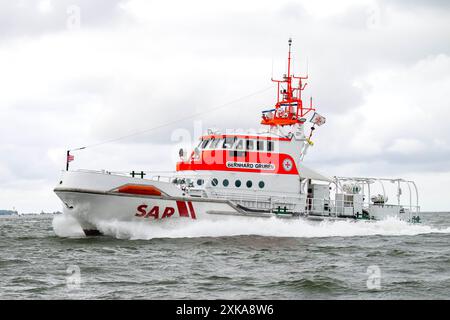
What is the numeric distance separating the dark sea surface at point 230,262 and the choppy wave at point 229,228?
0.04 m

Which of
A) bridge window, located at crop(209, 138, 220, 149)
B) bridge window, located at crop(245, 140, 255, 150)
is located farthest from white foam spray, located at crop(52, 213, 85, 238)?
bridge window, located at crop(245, 140, 255, 150)

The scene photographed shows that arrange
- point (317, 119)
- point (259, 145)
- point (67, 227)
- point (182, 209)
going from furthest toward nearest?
point (317, 119)
point (259, 145)
point (67, 227)
point (182, 209)

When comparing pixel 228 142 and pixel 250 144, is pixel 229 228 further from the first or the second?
pixel 250 144

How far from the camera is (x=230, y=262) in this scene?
52.8ft

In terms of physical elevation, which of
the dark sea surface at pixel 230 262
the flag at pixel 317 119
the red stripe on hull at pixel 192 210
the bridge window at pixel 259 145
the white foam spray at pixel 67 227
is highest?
the flag at pixel 317 119

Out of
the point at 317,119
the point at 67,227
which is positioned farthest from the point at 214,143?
the point at 67,227

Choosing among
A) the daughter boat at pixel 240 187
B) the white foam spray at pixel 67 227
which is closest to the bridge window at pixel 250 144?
the daughter boat at pixel 240 187

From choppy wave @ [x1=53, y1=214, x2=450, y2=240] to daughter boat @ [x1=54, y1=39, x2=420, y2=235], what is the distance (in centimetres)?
21

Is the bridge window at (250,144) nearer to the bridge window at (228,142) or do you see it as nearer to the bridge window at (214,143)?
the bridge window at (228,142)

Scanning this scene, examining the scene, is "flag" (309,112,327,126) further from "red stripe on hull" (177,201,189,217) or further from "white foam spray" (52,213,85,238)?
"white foam spray" (52,213,85,238)

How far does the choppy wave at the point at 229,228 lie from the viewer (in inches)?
818

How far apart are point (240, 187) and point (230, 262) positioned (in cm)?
713

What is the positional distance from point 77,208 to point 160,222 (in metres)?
2.90
